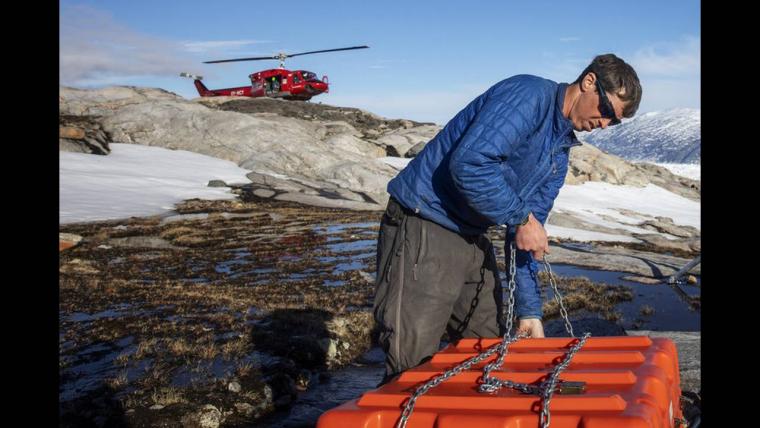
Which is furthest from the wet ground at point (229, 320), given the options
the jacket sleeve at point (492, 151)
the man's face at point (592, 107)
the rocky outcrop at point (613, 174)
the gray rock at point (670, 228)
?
the rocky outcrop at point (613, 174)

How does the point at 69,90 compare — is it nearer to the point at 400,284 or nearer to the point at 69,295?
the point at 69,295

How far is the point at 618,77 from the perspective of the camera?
12.5 feet

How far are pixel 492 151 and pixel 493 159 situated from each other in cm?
6

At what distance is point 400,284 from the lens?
420 cm

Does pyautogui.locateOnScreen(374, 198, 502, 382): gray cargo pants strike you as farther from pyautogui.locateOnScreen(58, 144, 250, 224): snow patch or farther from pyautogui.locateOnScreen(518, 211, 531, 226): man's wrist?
pyautogui.locateOnScreen(58, 144, 250, 224): snow patch

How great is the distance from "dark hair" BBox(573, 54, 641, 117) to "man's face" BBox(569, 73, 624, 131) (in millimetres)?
37

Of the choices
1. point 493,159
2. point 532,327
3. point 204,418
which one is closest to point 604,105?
point 493,159

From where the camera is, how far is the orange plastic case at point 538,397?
268cm

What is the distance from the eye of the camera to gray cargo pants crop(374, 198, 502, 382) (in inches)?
164

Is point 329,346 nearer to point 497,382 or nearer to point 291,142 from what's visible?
point 497,382

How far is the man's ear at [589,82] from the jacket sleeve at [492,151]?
11.1 inches

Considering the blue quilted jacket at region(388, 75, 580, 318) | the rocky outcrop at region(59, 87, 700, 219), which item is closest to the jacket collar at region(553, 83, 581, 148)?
the blue quilted jacket at region(388, 75, 580, 318)

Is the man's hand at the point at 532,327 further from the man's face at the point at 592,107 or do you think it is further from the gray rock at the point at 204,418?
the gray rock at the point at 204,418
